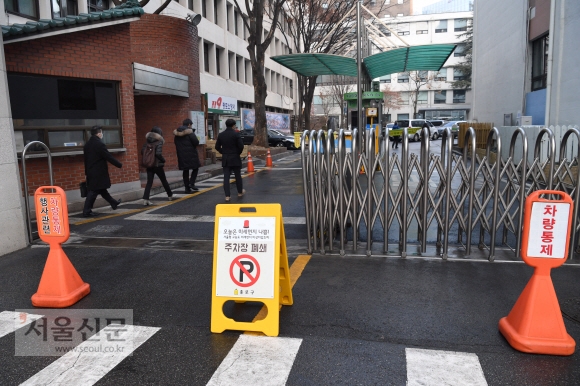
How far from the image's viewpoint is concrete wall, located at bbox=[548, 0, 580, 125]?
14.5 meters

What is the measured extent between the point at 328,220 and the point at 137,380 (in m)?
3.56

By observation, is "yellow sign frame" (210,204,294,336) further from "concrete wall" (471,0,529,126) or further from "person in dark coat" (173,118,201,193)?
"concrete wall" (471,0,529,126)

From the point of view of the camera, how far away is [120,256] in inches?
253

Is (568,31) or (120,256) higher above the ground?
(568,31)

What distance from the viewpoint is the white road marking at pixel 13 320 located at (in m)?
4.22

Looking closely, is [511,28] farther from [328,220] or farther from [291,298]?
[291,298]

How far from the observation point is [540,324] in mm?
3668

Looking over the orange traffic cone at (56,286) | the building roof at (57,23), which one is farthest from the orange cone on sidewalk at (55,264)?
the building roof at (57,23)

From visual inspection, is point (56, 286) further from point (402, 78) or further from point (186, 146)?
point (402, 78)

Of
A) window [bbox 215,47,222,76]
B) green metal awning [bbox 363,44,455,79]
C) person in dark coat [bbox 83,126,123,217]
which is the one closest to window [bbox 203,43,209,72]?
window [bbox 215,47,222,76]

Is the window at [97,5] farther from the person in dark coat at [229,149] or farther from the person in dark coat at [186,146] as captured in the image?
the person in dark coat at [229,149]

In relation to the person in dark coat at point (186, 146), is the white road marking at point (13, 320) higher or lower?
lower

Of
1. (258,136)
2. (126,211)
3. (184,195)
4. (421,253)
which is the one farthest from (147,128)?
(421,253)

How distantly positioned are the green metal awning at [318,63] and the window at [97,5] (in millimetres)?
8026
